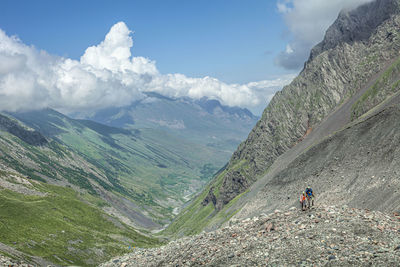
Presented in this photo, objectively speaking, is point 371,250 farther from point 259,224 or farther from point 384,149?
point 384,149

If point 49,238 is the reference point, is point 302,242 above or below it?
below

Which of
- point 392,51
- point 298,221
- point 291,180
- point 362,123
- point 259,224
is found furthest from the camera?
point 392,51

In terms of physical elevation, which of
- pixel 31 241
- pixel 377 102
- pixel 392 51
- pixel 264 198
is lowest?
pixel 264 198

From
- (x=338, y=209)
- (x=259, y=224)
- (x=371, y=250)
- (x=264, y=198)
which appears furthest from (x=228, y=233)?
(x=264, y=198)

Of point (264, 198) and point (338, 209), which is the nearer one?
point (338, 209)

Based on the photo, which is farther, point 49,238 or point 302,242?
point 49,238

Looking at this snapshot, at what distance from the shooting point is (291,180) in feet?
397

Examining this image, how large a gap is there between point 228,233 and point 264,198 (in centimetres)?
8729

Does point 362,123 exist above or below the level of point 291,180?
above

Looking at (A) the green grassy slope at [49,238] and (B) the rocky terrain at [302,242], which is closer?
(B) the rocky terrain at [302,242]

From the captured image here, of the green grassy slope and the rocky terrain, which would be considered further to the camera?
the green grassy slope

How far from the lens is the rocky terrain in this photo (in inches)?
1165

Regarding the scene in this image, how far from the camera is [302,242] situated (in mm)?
34188

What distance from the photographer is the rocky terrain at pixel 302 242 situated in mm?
29594
